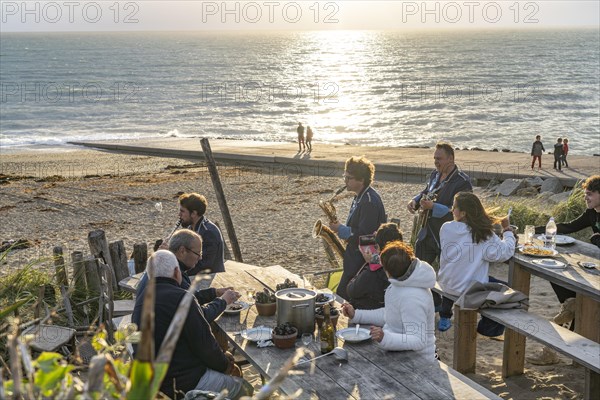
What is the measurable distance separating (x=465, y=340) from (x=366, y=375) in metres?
2.54

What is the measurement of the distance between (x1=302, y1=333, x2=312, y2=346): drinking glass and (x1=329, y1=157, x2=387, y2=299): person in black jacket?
4.82 ft

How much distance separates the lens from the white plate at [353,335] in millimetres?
4441

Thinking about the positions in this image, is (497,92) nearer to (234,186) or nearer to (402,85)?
(402,85)

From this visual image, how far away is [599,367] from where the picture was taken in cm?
459

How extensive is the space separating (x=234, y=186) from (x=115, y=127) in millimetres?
26739

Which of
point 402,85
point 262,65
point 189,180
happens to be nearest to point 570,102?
point 402,85

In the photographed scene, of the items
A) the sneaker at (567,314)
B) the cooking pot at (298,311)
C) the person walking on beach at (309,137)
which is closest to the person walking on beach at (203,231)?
the cooking pot at (298,311)

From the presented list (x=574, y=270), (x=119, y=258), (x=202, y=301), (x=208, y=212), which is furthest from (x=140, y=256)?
(x=208, y=212)

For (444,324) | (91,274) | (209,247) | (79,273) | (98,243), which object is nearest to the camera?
(209,247)

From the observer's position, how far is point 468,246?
236 inches

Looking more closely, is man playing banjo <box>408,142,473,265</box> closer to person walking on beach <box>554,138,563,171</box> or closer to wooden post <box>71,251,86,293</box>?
wooden post <box>71,251,86,293</box>

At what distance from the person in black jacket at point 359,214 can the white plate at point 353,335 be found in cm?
142

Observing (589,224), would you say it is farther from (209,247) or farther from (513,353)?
(209,247)

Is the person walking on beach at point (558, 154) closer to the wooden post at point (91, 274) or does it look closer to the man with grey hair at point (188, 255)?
the wooden post at point (91, 274)
